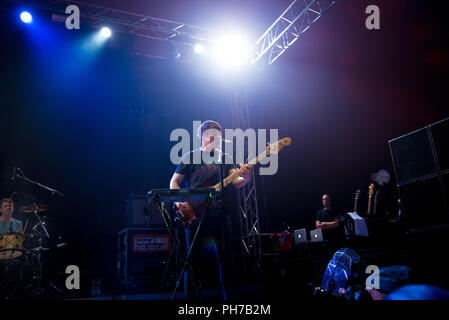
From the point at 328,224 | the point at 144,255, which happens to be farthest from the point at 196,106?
the point at 328,224

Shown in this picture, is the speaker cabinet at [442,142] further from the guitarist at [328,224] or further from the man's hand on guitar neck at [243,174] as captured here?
the guitarist at [328,224]

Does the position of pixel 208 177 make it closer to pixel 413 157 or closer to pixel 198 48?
pixel 413 157

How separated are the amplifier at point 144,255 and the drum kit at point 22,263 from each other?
1202 mm

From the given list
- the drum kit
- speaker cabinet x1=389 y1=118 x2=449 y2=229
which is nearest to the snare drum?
the drum kit

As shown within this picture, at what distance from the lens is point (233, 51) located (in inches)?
274

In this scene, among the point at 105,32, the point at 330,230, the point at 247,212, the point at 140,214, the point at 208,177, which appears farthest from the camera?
the point at 247,212

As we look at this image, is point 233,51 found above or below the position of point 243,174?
above

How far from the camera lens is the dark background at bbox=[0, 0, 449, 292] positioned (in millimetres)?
6312

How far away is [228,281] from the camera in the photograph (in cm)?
248

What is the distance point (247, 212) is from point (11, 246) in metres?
4.54

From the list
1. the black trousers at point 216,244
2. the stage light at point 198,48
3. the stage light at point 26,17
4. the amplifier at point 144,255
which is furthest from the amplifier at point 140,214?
the stage light at point 26,17

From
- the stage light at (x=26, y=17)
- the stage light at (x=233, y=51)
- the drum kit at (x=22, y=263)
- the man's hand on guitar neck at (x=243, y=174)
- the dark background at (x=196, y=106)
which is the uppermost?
the stage light at (x=26, y=17)

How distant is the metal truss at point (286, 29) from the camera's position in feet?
19.5
